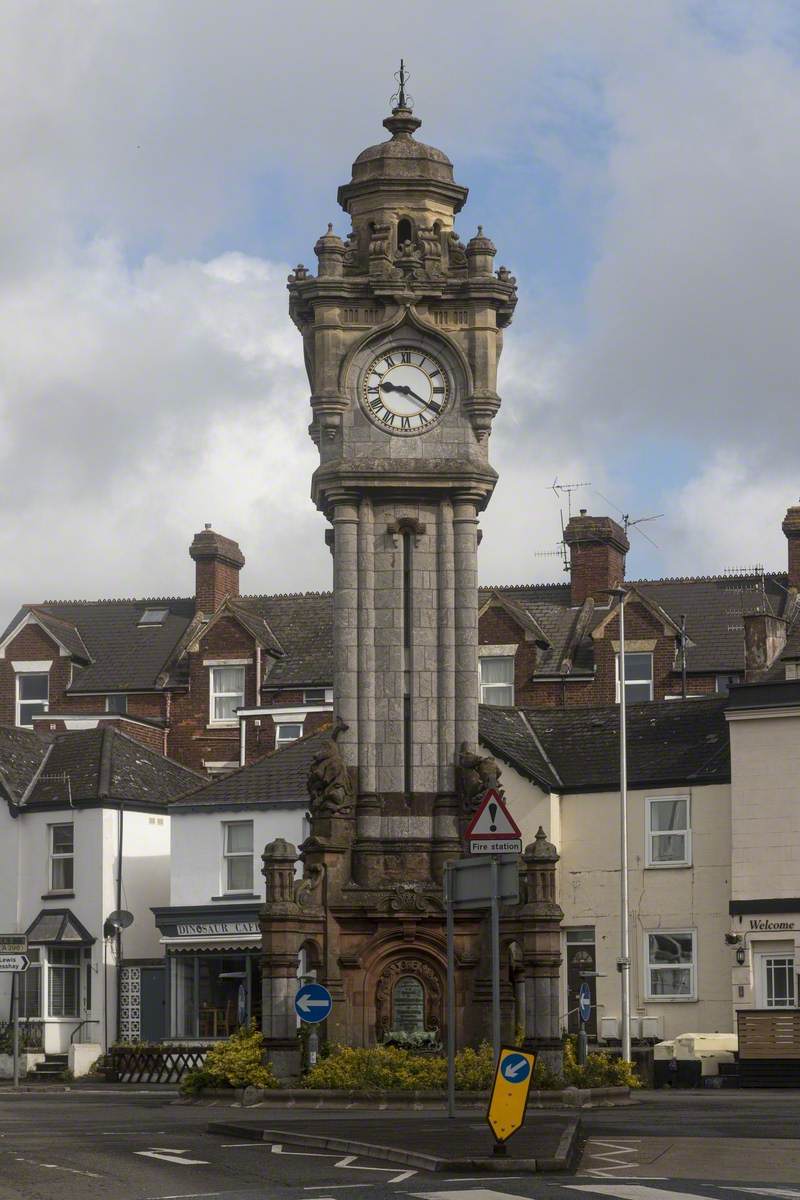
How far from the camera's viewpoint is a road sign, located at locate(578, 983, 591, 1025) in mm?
45294

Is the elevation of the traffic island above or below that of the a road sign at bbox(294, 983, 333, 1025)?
below

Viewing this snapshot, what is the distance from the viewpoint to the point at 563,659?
6594 cm

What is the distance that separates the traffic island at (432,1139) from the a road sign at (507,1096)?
29 cm

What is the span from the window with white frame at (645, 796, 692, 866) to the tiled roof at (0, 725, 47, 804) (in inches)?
697

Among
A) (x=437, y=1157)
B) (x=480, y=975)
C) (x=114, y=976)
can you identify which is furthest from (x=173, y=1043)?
(x=437, y=1157)

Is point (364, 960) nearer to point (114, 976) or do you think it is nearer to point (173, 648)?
point (114, 976)

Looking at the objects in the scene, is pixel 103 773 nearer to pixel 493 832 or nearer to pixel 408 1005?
pixel 408 1005

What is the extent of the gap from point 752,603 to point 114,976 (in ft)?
72.9

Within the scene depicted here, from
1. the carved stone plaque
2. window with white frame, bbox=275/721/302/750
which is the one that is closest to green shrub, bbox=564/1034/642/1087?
the carved stone plaque

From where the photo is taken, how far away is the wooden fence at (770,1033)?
141ft

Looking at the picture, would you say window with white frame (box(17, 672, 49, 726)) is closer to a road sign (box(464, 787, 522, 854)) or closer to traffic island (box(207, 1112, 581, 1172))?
traffic island (box(207, 1112, 581, 1172))

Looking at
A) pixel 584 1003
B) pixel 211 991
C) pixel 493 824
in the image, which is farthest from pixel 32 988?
pixel 493 824

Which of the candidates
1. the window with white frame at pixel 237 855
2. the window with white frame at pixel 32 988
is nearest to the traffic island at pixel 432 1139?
the window with white frame at pixel 237 855

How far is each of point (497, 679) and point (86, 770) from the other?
1371 centimetres
